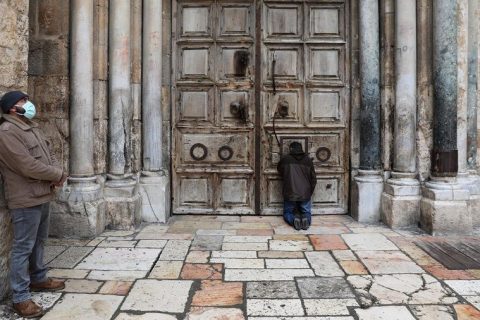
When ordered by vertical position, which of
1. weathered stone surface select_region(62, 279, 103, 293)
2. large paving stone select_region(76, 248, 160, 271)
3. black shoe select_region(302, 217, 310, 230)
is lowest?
weathered stone surface select_region(62, 279, 103, 293)

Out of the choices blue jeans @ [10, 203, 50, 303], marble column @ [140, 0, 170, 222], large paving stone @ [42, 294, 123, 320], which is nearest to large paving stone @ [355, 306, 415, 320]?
large paving stone @ [42, 294, 123, 320]

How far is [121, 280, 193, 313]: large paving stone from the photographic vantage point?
2939 millimetres

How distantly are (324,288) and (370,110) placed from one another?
287cm

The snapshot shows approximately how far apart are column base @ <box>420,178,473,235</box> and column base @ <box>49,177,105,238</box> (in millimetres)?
3708

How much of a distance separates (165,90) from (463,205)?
3850 mm

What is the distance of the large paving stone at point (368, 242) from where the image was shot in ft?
14.3

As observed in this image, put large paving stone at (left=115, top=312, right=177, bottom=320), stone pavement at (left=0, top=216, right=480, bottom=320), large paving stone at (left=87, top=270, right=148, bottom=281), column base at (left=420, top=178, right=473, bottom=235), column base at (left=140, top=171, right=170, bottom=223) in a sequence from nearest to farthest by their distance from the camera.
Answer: large paving stone at (left=115, top=312, right=177, bottom=320) < stone pavement at (left=0, top=216, right=480, bottom=320) < large paving stone at (left=87, top=270, right=148, bottom=281) < column base at (left=420, top=178, right=473, bottom=235) < column base at (left=140, top=171, right=170, bottom=223)

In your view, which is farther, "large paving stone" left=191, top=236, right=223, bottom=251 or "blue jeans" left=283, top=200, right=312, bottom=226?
"blue jeans" left=283, top=200, right=312, bottom=226

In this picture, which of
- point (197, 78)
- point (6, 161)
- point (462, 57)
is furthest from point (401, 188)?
point (6, 161)

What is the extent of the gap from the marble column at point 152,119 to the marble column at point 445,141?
10.5ft

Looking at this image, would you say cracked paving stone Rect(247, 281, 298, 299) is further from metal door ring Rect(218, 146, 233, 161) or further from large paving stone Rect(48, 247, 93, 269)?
metal door ring Rect(218, 146, 233, 161)

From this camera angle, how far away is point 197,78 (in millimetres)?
5723

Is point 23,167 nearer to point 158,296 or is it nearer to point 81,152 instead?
point 158,296

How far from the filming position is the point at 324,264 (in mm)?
3848
